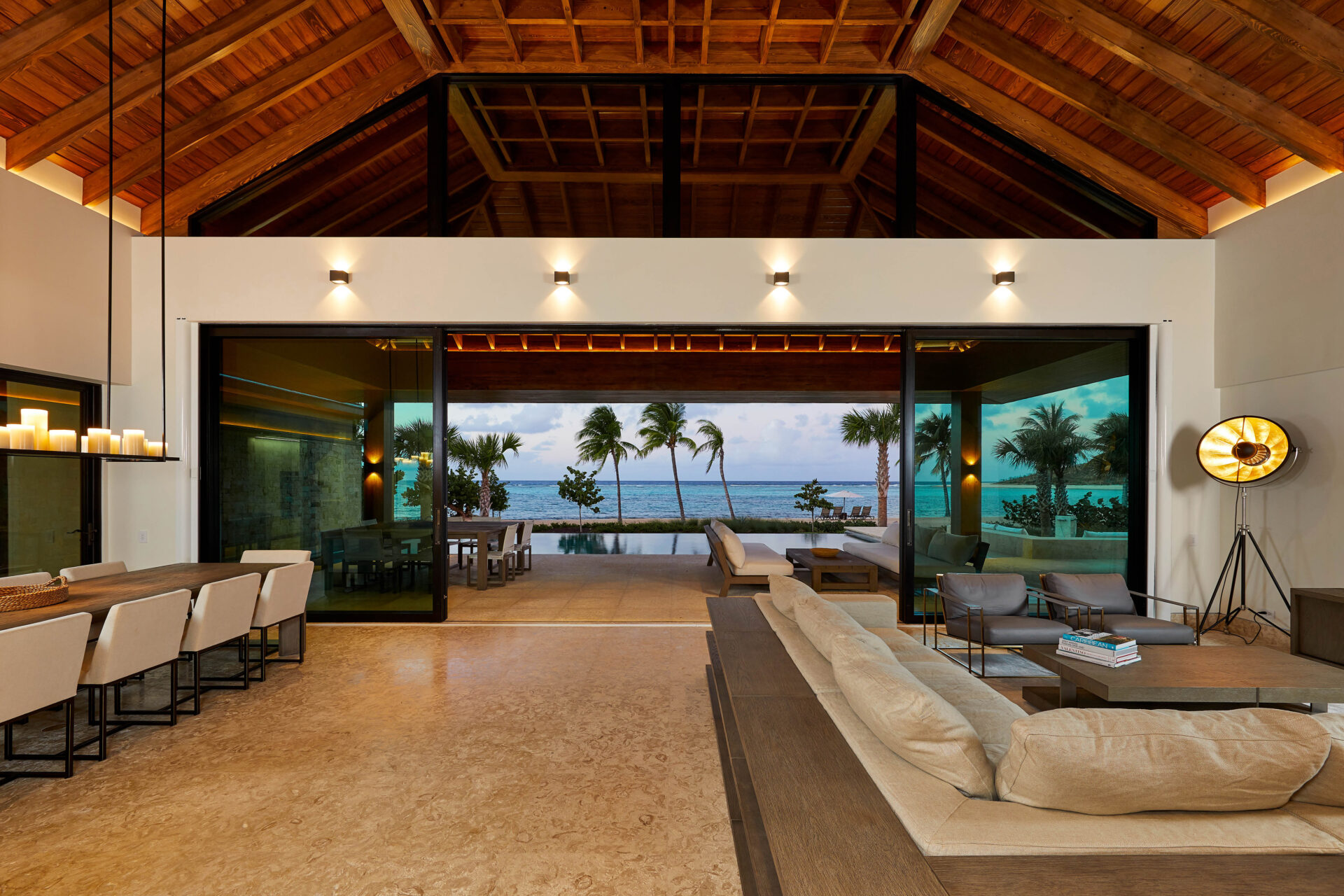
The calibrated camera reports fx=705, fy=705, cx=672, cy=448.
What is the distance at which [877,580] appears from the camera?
730 centimetres

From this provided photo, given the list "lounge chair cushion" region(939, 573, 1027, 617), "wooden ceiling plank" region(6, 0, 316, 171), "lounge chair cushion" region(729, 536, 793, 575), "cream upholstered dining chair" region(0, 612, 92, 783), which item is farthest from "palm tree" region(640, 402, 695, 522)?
"cream upholstered dining chair" region(0, 612, 92, 783)

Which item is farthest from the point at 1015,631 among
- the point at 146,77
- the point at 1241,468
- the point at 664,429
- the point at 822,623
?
the point at 664,429

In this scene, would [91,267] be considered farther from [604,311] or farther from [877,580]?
[877,580]

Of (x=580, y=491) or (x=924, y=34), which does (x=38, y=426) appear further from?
(x=580, y=491)

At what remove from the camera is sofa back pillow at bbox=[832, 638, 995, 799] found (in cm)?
173

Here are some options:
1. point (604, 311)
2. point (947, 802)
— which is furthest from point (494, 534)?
point (947, 802)

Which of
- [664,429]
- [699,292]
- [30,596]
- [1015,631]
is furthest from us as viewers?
[664,429]

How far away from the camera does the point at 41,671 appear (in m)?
2.95

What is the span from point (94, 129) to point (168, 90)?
0.61 meters

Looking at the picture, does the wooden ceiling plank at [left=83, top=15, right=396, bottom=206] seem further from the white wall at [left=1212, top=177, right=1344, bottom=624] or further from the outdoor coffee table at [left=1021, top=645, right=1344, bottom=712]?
the white wall at [left=1212, top=177, right=1344, bottom=624]

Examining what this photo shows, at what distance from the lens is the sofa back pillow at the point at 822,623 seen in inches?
110

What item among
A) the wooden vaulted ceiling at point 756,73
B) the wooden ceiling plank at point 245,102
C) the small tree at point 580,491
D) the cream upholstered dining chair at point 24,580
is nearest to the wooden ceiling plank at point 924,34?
the wooden vaulted ceiling at point 756,73

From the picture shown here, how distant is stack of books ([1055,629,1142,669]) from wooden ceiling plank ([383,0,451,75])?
240 inches

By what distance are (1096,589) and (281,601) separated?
19.2ft
